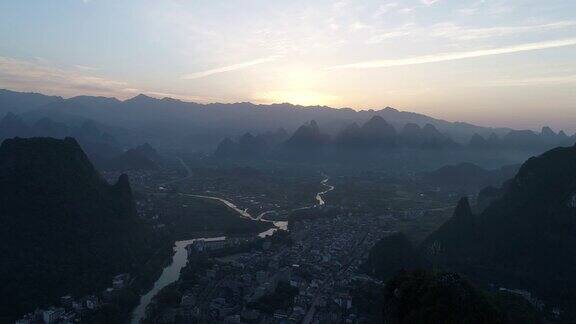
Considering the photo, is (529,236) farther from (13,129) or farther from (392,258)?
(13,129)

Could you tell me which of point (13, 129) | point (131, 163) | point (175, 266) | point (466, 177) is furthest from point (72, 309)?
point (13, 129)

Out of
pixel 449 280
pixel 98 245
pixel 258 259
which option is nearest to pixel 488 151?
pixel 258 259

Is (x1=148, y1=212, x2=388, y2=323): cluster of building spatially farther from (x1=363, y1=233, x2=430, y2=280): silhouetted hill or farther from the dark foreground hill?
the dark foreground hill

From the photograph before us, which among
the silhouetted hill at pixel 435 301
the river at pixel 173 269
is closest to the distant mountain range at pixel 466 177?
the river at pixel 173 269

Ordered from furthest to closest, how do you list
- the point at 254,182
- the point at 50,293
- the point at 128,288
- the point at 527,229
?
the point at 254,182, the point at 527,229, the point at 128,288, the point at 50,293

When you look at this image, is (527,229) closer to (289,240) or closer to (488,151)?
(289,240)
